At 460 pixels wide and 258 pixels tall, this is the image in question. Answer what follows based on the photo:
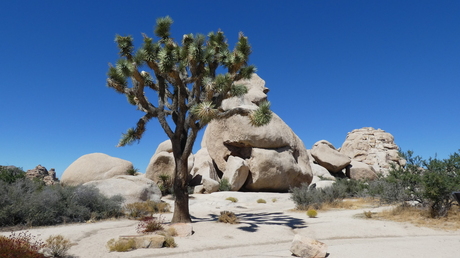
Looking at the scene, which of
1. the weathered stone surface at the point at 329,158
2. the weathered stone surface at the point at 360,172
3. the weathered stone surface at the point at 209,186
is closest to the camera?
the weathered stone surface at the point at 209,186

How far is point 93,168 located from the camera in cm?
2277

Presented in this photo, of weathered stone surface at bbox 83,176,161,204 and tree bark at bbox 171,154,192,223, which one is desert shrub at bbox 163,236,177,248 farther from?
weathered stone surface at bbox 83,176,161,204

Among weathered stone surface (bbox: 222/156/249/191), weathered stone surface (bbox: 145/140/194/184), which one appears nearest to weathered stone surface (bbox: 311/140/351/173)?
weathered stone surface (bbox: 222/156/249/191)

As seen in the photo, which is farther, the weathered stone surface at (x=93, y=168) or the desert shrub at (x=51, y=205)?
the weathered stone surface at (x=93, y=168)

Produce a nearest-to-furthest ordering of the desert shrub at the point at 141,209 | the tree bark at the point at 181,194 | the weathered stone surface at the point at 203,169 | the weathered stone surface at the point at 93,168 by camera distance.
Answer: the tree bark at the point at 181,194 → the desert shrub at the point at 141,209 → the weathered stone surface at the point at 93,168 → the weathered stone surface at the point at 203,169

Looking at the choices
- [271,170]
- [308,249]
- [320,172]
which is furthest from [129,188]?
[320,172]

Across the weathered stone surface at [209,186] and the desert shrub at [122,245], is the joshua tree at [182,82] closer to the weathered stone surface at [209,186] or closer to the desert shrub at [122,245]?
the desert shrub at [122,245]

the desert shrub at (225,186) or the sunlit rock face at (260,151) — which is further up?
the sunlit rock face at (260,151)

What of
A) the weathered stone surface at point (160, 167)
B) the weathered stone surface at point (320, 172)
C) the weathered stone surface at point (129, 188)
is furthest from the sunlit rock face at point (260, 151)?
the weathered stone surface at point (129, 188)

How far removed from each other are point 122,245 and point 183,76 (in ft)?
21.1

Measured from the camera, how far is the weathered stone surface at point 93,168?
73.8 feet

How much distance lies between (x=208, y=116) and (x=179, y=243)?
3909 millimetres

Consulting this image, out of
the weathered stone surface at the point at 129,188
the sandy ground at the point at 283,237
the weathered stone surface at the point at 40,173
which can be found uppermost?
the weathered stone surface at the point at 40,173

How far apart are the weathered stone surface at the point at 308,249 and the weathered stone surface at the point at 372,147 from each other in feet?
114
